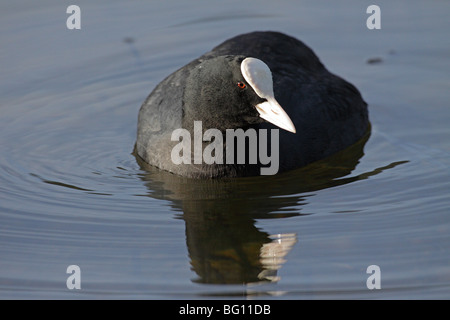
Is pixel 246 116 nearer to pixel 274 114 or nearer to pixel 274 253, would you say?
pixel 274 114

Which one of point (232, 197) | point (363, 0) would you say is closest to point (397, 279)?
point (232, 197)

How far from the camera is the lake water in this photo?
5.66 meters

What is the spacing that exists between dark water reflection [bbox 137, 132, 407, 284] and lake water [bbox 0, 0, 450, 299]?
15 millimetres

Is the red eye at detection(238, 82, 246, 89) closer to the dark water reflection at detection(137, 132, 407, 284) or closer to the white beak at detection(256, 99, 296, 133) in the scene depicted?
the white beak at detection(256, 99, 296, 133)

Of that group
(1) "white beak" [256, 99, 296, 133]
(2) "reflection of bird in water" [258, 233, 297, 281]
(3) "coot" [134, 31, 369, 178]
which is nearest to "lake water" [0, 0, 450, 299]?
(2) "reflection of bird in water" [258, 233, 297, 281]

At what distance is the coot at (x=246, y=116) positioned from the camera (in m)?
6.52

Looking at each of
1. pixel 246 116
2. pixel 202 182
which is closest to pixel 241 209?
pixel 202 182

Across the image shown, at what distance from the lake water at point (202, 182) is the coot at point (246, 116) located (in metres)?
0.15

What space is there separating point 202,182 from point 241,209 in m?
0.50

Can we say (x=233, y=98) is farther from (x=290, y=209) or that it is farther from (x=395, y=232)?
(x=395, y=232)

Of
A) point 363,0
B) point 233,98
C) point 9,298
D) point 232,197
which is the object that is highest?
point 363,0

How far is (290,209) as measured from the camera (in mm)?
6465

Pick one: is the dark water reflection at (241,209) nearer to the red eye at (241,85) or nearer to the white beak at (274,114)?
the white beak at (274,114)

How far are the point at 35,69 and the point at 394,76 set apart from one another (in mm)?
3619
